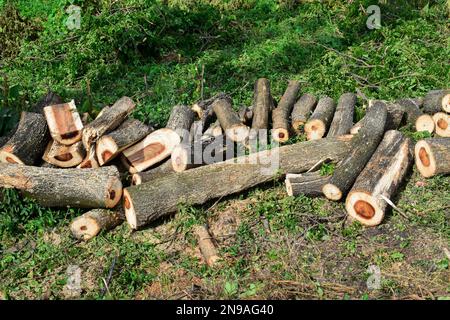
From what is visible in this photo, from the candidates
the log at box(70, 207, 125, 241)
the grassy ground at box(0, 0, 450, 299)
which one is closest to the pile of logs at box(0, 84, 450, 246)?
the log at box(70, 207, 125, 241)

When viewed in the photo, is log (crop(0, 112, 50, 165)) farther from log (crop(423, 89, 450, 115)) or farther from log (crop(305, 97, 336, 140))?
log (crop(423, 89, 450, 115))

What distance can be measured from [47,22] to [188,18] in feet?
8.27

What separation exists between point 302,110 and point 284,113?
307 mm

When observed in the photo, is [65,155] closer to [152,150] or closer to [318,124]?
[152,150]

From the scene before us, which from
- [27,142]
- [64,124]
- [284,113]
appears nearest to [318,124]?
[284,113]

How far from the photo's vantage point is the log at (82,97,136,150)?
636 centimetres

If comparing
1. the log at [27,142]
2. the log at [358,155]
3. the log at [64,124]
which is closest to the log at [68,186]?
the log at [27,142]

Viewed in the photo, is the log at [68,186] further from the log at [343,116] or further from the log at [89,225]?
the log at [343,116]

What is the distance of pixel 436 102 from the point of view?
23.7 feet

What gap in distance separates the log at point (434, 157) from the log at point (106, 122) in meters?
3.31

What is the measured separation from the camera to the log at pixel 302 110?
7.34 metres

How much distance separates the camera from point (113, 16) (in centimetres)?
957
